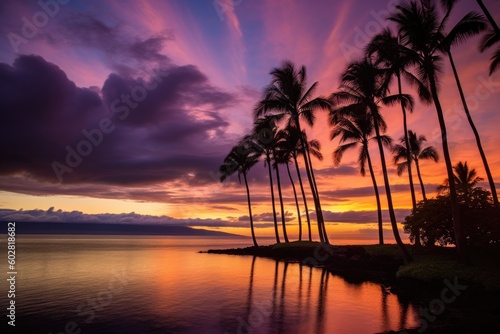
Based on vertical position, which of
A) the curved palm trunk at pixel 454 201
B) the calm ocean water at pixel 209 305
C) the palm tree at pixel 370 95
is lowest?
the calm ocean water at pixel 209 305

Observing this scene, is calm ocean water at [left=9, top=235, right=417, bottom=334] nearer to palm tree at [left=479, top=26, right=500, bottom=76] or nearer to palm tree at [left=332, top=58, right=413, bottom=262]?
palm tree at [left=332, top=58, right=413, bottom=262]

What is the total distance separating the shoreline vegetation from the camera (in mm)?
12281

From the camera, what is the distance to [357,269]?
27984 mm

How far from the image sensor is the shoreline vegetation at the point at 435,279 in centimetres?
1228

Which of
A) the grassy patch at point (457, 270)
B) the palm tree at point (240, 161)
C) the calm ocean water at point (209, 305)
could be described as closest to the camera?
the calm ocean water at point (209, 305)

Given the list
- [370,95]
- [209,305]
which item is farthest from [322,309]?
[370,95]

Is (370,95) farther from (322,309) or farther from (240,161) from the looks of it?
(240,161)

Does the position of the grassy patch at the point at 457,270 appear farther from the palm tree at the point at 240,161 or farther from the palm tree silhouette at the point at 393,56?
the palm tree at the point at 240,161

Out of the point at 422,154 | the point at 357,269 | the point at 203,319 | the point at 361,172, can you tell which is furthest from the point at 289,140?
the point at 203,319

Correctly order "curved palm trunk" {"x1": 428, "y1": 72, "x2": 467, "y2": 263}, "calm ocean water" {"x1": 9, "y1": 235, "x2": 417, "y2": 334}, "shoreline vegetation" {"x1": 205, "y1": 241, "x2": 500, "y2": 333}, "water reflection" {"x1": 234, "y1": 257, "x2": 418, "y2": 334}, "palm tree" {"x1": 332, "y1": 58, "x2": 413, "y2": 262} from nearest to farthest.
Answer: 1. "shoreline vegetation" {"x1": 205, "y1": 241, "x2": 500, "y2": 333}
2. "water reflection" {"x1": 234, "y1": 257, "x2": 418, "y2": 334}
3. "calm ocean water" {"x1": 9, "y1": 235, "x2": 417, "y2": 334}
4. "curved palm trunk" {"x1": 428, "y1": 72, "x2": 467, "y2": 263}
5. "palm tree" {"x1": 332, "y1": 58, "x2": 413, "y2": 262}

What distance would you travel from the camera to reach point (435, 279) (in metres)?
18.6

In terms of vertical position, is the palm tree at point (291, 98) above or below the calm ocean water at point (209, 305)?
above

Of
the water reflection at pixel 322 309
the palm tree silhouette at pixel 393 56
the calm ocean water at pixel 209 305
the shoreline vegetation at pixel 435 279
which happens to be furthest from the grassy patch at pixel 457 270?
the palm tree silhouette at pixel 393 56

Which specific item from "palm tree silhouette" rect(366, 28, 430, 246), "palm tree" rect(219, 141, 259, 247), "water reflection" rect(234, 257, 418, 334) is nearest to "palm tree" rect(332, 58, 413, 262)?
"palm tree silhouette" rect(366, 28, 430, 246)
